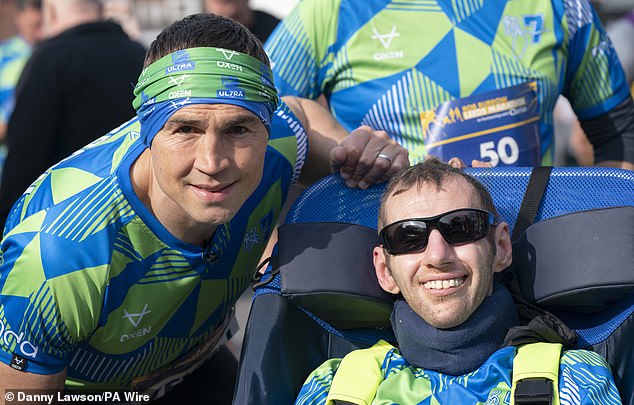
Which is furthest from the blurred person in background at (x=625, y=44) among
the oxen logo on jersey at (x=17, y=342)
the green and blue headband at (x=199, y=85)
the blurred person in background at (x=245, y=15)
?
the oxen logo on jersey at (x=17, y=342)

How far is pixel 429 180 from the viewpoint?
2869mm

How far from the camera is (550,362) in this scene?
261 cm

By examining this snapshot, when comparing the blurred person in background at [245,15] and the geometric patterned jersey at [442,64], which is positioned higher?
the geometric patterned jersey at [442,64]

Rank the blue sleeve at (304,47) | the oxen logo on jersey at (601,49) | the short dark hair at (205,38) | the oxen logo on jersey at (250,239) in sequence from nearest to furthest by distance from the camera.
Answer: the short dark hair at (205,38)
the oxen logo on jersey at (250,239)
the blue sleeve at (304,47)
the oxen logo on jersey at (601,49)

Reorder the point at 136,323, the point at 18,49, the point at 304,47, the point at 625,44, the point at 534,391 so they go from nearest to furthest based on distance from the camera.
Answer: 1. the point at 534,391
2. the point at 136,323
3. the point at 304,47
4. the point at 625,44
5. the point at 18,49

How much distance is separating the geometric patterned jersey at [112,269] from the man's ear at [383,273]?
1.67ft

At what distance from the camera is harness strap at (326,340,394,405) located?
8.80ft

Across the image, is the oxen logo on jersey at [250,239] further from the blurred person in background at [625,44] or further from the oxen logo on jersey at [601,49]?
the blurred person in background at [625,44]

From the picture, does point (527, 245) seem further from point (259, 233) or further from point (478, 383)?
point (259, 233)

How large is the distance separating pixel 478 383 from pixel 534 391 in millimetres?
190

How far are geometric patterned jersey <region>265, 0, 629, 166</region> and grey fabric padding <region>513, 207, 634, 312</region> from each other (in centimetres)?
70

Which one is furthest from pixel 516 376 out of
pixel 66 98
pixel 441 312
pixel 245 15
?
pixel 245 15

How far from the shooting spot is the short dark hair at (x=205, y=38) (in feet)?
9.50

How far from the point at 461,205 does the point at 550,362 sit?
508 mm
